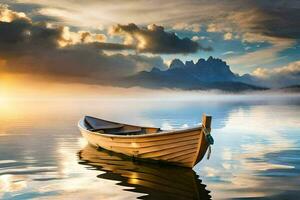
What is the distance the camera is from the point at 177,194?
15570mm

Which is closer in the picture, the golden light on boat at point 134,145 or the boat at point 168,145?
the boat at point 168,145

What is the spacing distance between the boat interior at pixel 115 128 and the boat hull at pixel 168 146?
4.18m

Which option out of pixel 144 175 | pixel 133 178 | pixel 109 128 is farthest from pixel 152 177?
pixel 109 128

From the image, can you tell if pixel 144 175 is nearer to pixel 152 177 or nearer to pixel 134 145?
pixel 152 177

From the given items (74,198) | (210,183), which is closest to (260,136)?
(210,183)

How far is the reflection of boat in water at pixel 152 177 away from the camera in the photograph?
1571cm

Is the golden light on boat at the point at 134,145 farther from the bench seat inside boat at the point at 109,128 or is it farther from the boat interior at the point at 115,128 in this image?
the bench seat inside boat at the point at 109,128

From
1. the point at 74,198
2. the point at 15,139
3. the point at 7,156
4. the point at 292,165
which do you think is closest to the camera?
the point at 74,198

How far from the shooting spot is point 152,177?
60.2ft

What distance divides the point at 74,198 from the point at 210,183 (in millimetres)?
5965

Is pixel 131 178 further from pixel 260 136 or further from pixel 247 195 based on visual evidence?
pixel 260 136

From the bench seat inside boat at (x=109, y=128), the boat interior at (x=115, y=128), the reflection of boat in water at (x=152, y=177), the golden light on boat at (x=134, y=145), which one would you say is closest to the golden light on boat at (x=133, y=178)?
the reflection of boat in water at (x=152, y=177)

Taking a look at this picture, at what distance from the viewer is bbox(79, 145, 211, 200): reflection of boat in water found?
619 inches

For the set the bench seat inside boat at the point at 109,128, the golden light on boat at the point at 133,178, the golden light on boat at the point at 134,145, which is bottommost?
the golden light on boat at the point at 133,178
